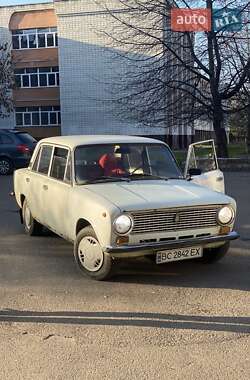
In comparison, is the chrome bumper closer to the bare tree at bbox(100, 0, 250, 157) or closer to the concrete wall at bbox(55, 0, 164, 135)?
the bare tree at bbox(100, 0, 250, 157)

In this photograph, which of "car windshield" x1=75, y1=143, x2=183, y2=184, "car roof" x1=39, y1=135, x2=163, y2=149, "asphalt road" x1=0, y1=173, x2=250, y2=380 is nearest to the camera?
"asphalt road" x1=0, y1=173, x2=250, y2=380

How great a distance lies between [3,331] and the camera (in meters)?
4.73

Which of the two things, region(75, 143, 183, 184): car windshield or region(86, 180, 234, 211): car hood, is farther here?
region(75, 143, 183, 184): car windshield

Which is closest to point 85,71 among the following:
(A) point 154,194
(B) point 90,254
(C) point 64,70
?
(C) point 64,70

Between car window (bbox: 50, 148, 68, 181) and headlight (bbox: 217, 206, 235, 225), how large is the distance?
2.23 meters

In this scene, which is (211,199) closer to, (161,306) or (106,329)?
(161,306)

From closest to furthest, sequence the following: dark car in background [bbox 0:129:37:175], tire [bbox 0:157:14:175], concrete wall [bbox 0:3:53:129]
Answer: dark car in background [bbox 0:129:37:175]
tire [bbox 0:157:14:175]
concrete wall [bbox 0:3:53:129]

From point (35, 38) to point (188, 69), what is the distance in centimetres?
3354

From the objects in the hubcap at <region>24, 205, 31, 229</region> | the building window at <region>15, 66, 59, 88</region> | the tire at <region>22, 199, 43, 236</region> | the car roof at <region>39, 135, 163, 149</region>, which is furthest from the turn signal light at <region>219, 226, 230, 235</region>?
the building window at <region>15, 66, 59, 88</region>

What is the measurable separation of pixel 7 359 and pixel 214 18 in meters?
18.8

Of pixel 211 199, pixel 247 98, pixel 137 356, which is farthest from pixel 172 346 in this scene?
pixel 247 98

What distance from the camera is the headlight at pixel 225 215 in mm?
6340

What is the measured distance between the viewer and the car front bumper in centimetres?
586

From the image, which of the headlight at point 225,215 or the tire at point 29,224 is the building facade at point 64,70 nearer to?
the tire at point 29,224
